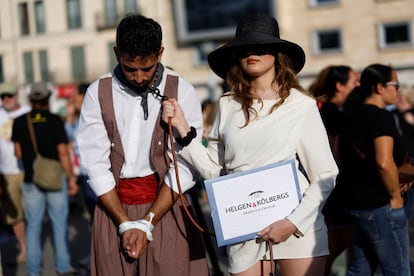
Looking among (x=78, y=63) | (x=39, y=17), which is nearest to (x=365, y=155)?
(x=78, y=63)

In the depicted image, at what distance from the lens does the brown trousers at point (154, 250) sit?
3744 millimetres

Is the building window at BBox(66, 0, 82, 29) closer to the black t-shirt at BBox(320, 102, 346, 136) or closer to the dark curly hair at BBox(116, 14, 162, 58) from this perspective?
the black t-shirt at BBox(320, 102, 346, 136)

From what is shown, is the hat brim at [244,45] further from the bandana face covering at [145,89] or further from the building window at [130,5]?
the building window at [130,5]

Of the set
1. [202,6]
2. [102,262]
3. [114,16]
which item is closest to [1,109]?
[102,262]

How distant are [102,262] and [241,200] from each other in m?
0.80

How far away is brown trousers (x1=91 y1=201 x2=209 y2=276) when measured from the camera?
374 centimetres

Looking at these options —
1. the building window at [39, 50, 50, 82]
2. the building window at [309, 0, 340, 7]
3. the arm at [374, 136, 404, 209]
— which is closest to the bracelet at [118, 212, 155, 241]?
the arm at [374, 136, 404, 209]

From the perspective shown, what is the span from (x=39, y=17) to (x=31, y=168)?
45381 mm

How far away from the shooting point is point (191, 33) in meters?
44.6

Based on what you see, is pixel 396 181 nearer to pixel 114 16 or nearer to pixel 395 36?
pixel 395 36

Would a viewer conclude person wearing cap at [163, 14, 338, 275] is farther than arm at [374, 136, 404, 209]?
No

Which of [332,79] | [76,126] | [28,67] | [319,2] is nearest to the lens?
[332,79]

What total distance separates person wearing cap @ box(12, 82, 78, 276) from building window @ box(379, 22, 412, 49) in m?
34.2

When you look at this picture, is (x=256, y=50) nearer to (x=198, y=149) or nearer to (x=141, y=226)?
(x=198, y=149)
